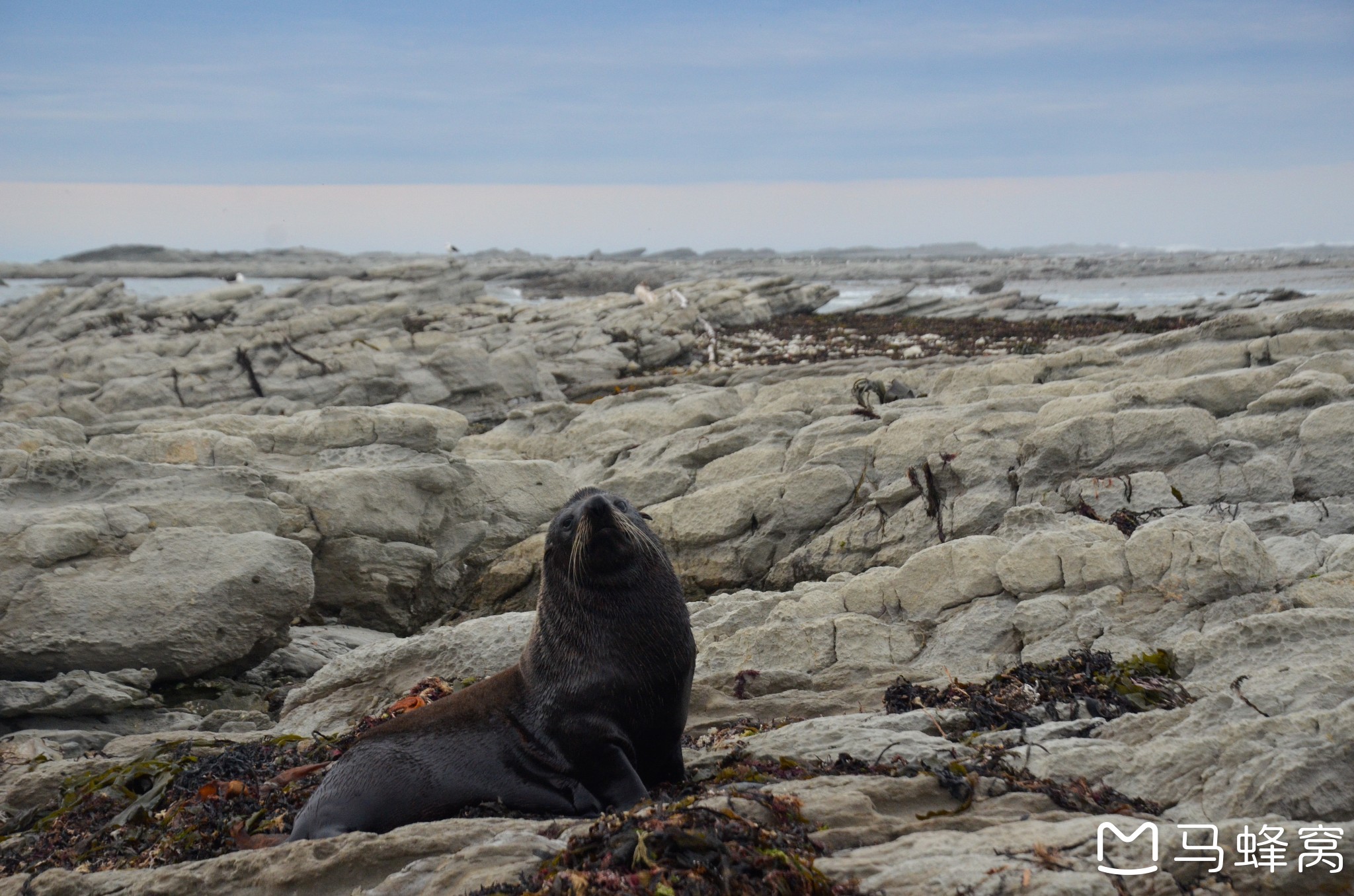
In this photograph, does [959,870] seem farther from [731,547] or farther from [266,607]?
[731,547]

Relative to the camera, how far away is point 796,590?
10.0 metres

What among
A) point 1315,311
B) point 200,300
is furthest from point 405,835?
point 200,300

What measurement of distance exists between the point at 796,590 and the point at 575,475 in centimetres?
A: 665

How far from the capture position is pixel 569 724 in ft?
17.6

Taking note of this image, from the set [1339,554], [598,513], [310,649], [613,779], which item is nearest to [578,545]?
[598,513]

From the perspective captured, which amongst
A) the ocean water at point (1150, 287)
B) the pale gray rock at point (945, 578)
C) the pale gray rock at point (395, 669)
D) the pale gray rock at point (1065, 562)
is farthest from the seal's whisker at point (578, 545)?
the ocean water at point (1150, 287)

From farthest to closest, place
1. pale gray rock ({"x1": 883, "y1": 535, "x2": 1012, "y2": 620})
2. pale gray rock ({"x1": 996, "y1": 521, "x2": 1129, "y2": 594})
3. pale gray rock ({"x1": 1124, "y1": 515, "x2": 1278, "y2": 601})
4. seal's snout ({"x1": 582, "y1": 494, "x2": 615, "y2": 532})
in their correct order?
pale gray rock ({"x1": 883, "y1": 535, "x2": 1012, "y2": 620}), pale gray rock ({"x1": 996, "y1": 521, "x2": 1129, "y2": 594}), pale gray rock ({"x1": 1124, "y1": 515, "x2": 1278, "y2": 601}), seal's snout ({"x1": 582, "y1": 494, "x2": 615, "y2": 532})

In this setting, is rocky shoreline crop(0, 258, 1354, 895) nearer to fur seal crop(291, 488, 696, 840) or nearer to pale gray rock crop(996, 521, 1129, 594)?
pale gray rock crop(996, 521, 1129, 594)

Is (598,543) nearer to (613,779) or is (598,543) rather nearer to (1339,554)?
(613,779)

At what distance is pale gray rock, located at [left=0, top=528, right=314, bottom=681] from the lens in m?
9.11

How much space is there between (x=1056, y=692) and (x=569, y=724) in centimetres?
309

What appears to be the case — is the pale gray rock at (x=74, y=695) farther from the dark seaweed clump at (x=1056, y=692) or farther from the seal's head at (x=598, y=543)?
the dark seaweed clump at (x=1056, y=692)

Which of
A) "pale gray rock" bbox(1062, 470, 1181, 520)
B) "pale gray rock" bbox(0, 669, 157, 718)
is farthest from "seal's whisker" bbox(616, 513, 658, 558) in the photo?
"pale gray rock" bbox(1062, 470, 1181, 520)

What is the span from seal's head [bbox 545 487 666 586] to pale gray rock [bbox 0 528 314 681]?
5005mm
